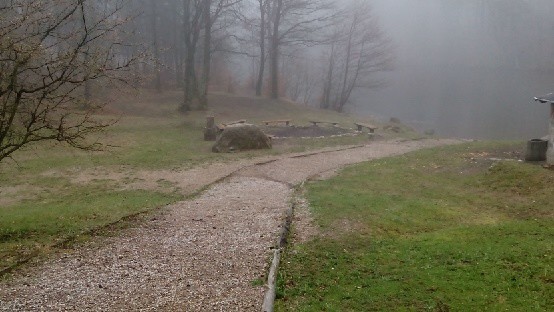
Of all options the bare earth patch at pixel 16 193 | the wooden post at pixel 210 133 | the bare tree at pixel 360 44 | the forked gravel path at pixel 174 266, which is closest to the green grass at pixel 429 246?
the forked gravel path at pixel 174 266

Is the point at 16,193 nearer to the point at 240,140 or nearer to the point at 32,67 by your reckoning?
the point at 32,67

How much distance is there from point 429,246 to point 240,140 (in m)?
11.8

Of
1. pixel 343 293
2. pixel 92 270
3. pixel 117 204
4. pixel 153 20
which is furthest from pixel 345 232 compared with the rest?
pixel 153 20

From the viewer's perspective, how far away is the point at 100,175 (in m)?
15.0

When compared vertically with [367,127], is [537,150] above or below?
above

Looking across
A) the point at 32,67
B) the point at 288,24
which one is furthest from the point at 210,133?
the point at 288,24

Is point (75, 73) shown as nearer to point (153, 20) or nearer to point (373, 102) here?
point (153, 20)

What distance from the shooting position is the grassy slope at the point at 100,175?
9.53 m

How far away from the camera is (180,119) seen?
28109mm

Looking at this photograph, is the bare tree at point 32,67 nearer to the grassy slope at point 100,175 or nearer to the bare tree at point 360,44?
the grassy slope at point 100,175

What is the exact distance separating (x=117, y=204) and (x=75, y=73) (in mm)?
3679

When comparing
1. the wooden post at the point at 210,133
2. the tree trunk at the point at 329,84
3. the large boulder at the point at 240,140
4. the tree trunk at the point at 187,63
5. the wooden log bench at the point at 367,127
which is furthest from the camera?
the tree trunk at the point at 329,84

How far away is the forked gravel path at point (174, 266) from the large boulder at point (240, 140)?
6.78m

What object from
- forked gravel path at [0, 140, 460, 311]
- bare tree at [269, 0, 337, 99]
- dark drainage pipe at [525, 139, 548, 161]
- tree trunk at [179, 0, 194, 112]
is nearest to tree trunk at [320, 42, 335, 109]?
bare tree at [269, 0, 337, 99]
